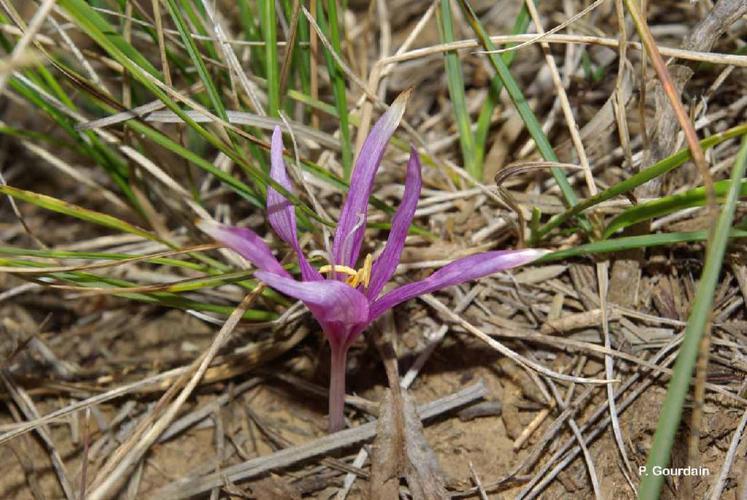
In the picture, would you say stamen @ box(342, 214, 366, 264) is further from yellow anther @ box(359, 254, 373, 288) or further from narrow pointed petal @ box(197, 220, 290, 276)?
narrow pointed petal @ box(197, 220, 290, 276)

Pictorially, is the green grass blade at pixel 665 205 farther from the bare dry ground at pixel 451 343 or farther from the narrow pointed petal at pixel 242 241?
the narrow pointed petal at pixel 242 241

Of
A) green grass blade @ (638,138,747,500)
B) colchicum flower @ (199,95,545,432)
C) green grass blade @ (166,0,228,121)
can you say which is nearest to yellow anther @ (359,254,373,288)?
colchicum flower @ (199,95,545,432)

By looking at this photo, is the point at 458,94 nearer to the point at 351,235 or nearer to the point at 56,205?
the point at 351,235

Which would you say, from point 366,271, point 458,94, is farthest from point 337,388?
point 458,94

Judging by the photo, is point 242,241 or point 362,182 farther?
point 362,182

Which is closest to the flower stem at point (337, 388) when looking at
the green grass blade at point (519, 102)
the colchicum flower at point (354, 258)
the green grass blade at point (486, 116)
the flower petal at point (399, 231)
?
the colchicum flower at point (354, 258)

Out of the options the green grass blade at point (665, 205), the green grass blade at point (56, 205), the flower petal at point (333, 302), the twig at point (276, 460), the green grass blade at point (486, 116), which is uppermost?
the green grass blade at point (486, 116)
